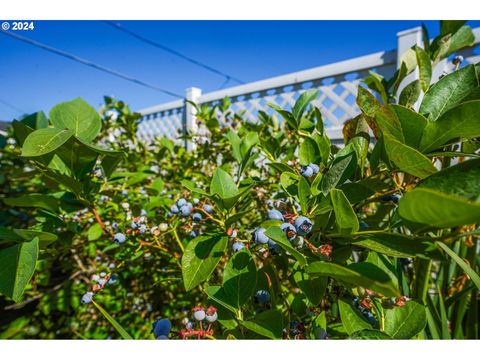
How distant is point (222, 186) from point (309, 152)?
17 cm

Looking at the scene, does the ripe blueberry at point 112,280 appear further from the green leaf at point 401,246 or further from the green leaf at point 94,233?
the green leaf at point 401,246

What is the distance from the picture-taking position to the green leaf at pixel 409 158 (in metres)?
0.33

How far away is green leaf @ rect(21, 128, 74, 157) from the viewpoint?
38 cm

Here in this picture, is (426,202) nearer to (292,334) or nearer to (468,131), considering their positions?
(468,131)

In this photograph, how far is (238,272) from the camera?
16.5 inches

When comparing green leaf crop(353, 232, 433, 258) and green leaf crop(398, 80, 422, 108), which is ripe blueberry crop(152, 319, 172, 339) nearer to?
green leaf crop(353, 232, 433, 258)

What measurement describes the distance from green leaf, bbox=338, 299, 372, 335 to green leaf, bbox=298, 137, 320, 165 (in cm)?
24

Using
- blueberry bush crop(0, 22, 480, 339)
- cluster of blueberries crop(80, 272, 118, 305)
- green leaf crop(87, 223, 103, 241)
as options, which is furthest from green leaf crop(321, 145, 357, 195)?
green leaf crop(87, 223, 103, 241)

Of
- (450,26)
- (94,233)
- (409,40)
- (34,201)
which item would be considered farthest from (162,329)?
(409,40)

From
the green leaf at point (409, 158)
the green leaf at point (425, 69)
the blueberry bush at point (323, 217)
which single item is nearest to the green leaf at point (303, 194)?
the blueberry bush at point (323, 217)

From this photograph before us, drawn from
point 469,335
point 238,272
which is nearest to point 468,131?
point 238,272

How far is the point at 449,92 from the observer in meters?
0.42

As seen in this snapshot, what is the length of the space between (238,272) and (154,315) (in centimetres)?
112

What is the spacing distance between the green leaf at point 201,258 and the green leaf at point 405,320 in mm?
248
